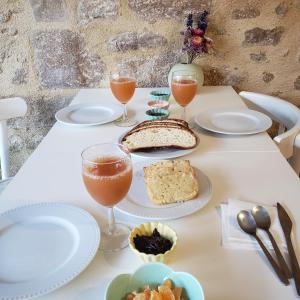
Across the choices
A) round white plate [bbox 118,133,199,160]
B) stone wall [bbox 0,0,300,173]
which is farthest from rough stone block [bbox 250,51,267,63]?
round white plate [bbox 118,133,199,160]

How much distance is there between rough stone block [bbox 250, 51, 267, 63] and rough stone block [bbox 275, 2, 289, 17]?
20cm

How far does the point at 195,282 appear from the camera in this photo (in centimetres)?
52

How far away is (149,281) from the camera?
0.55m

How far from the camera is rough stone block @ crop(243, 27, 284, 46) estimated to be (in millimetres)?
1751

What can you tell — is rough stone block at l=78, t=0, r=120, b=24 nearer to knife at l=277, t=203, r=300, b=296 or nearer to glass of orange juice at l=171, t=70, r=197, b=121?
glass of orange juice at l=171, t=70, r=197, b=121

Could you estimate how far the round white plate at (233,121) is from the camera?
1.21m

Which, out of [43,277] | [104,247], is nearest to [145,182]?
[104,247]

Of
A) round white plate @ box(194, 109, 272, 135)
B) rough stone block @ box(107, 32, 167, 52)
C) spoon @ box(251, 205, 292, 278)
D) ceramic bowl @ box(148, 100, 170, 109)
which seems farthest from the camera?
rough stone block @ box(107, 32, 167, 52)

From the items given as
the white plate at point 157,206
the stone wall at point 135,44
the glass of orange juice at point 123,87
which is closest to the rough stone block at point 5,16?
the stone wall at point 135,44

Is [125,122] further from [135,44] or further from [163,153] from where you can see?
[135,44]

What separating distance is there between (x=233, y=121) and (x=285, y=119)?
0.40 meters

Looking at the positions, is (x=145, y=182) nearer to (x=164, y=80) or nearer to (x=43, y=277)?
(x=43, y=277)

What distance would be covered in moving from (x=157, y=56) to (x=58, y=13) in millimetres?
555

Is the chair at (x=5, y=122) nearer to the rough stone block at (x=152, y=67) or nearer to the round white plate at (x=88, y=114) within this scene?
the round white plate at (x=88, y=114)
